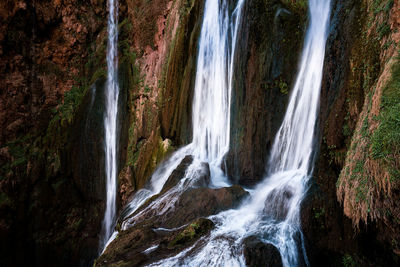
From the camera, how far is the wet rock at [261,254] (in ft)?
15.7

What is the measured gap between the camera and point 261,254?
4.87 metres

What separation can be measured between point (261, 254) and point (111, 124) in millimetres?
9975

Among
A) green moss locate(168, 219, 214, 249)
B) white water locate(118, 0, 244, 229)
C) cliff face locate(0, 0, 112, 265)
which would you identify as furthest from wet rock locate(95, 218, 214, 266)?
cliff face locate(0, 0, 112, 265)

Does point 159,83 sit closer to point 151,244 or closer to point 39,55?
point 39,55

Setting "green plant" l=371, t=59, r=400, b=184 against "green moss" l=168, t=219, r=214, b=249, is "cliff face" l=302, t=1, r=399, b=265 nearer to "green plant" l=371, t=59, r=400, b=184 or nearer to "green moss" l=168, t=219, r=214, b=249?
"green plant" l=371, t=59, r=400, b=184

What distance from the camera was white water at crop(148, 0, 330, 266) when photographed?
5082 millimetres

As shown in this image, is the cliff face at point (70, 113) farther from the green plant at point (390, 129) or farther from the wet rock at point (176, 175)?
the green plant at point (390, 129)

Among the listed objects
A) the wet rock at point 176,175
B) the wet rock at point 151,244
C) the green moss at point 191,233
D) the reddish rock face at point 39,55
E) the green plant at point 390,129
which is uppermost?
the reddish rock face at point 39,55

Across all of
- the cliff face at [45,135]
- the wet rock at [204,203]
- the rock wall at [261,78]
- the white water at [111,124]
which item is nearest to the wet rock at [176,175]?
the wet rock at [204,203]

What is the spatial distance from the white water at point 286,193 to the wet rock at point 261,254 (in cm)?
11

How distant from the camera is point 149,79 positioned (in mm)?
12820

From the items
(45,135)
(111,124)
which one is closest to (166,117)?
(111,124)

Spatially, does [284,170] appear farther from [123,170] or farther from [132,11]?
[132,11]

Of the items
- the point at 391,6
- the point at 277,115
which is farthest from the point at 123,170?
the point at 391,6
